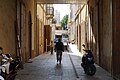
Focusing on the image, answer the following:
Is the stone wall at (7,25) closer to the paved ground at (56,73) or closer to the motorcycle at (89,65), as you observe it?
the paved ground at (56,73)

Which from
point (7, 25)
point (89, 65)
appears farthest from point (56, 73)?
point (7, 25)

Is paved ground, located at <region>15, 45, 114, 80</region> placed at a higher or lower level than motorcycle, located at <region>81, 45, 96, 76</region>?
lower

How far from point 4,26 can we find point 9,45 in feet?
5.19

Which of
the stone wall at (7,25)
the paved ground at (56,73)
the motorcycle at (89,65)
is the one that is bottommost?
the paved ground at (56,73)

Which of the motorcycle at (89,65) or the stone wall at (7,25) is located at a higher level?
the stone wall at (7,25)

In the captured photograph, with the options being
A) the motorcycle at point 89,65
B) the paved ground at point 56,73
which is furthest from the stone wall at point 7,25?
the motorcycle at point 89,65

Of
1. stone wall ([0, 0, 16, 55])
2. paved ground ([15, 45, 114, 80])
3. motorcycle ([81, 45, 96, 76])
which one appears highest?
stone wall ([0, 0, 16, 55])

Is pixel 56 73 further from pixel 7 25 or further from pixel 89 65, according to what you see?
pixel 7 25

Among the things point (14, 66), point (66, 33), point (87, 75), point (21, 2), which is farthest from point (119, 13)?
point (66, 33)

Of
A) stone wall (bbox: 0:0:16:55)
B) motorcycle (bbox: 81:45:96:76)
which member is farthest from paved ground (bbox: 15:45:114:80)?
stone wall (bbox: 0:0:16:55)

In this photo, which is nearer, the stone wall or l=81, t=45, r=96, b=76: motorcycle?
the stone wall

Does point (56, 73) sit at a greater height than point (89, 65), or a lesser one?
lesser

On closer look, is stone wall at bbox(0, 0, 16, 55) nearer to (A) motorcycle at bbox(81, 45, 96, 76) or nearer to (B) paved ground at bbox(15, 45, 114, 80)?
(B) paved ground at bbox(15, 45, 114, 80)

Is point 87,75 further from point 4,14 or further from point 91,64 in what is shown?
point 4,14
